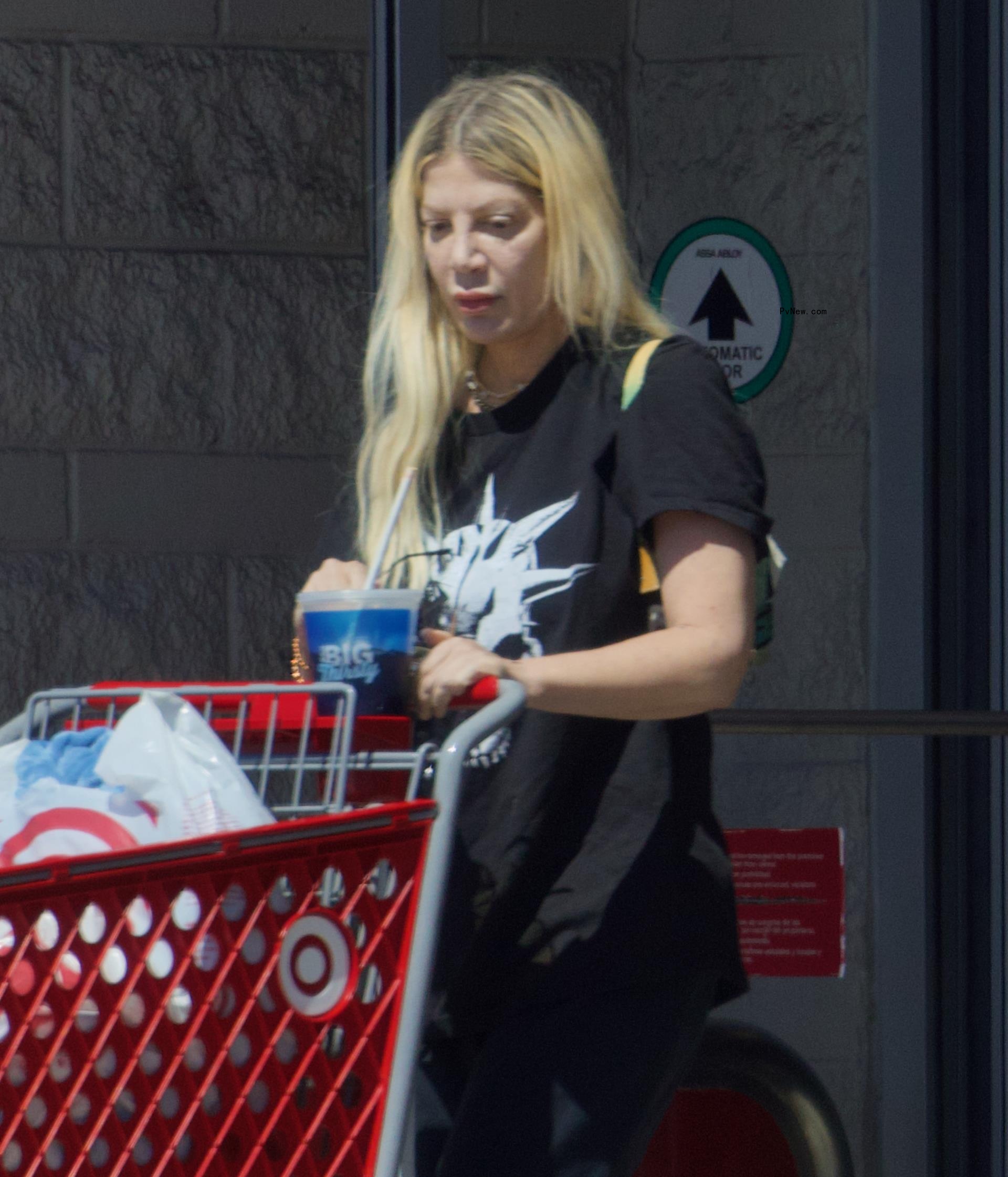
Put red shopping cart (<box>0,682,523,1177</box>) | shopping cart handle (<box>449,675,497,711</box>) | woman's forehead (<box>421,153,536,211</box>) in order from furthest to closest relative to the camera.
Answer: woman's forehead (<box>421,153,536,211</box>) → shopping cart handle (<box>449,675,497,711</box>) → red shopping cart (<box>0,682,523,1177</box>)

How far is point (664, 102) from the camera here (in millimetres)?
3799

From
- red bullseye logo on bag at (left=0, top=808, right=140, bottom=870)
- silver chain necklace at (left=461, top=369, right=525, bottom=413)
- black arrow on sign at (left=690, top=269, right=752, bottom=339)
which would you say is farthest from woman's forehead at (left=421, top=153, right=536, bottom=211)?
black arrow on sign at (left=690, top=269, right=752, bottom=339)

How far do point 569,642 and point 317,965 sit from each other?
436mm

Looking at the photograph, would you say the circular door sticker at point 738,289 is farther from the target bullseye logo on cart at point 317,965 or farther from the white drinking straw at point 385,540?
the target bullseye logo on cart at point 317,965

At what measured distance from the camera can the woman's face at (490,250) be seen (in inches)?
72.3

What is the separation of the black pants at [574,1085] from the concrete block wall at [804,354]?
203 cm

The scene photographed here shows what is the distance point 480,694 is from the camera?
5.22 ft

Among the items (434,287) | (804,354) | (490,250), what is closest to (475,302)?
(490,250)

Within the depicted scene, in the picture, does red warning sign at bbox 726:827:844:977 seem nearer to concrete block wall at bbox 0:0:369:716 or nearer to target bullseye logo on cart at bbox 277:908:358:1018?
concrete block wall at bbox 0:0:369:716

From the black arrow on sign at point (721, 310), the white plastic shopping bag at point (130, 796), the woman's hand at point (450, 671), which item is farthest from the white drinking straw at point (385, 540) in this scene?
the black arrow on sign at point (721, 310)

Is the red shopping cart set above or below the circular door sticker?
below

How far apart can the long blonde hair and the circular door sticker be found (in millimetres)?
1737

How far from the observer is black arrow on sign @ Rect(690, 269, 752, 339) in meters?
3.68

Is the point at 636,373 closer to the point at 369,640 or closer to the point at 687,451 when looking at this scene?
the point at 687,451
